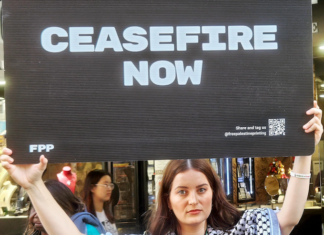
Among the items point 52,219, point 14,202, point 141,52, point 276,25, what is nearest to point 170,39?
point 141,52

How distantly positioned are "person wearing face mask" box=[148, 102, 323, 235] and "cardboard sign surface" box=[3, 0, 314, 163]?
18 centimetres

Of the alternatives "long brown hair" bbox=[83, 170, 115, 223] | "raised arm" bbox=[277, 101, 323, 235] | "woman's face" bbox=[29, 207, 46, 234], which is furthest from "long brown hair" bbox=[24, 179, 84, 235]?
"raised arm" bbox=[277, 101, 323, 235]

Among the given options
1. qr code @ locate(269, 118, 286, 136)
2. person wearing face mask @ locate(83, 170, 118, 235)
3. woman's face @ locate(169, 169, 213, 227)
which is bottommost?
person wearing face mask @ locate(83, 170, 118, 235)

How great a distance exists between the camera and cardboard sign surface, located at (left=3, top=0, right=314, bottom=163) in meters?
1.25

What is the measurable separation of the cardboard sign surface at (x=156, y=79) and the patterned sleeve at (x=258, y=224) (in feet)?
1.07

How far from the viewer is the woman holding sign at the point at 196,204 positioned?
1298mm

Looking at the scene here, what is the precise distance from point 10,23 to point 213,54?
0.67 metres

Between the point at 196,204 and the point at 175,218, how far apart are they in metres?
0.18

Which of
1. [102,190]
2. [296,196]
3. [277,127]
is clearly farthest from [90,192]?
[277,127]

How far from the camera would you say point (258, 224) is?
147 centimetres

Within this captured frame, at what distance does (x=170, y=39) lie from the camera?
1286mm

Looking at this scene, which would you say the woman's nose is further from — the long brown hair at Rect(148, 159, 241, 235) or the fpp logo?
the fpp logo

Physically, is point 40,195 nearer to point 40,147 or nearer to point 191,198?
point 40,147

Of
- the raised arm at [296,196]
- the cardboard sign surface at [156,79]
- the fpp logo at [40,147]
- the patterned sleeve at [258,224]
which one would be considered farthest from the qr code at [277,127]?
the fpp logo at [40,147]
